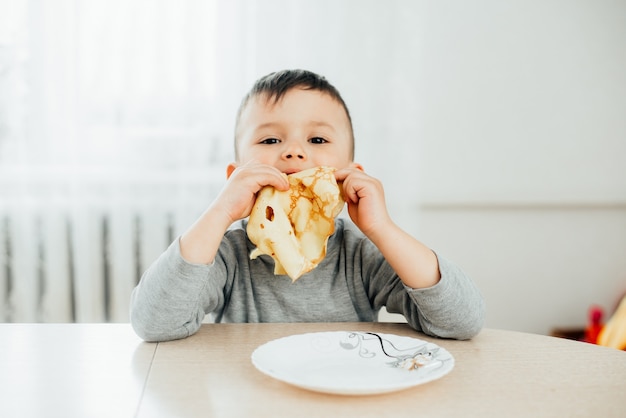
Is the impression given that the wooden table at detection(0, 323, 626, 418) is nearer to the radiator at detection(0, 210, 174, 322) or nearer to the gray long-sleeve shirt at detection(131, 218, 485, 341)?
the gray long-sleeve shirt at detection(131, 218, 485, 341)

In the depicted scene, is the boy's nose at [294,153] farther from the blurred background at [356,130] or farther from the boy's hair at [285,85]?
the blurred background at [356,130]

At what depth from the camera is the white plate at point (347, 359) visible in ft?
2.53

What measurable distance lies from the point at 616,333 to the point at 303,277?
5.05ft

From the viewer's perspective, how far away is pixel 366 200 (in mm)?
1049

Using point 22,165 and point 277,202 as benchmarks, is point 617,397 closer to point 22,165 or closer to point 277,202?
point 277,202

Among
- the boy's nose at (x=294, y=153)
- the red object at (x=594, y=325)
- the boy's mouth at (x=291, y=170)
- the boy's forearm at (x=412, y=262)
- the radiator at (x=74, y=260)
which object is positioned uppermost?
the boy's nose at (x=294, y=153)

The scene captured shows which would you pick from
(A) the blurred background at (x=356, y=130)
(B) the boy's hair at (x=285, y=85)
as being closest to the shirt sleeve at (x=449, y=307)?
(B) the boy's hair at (x=285, y=85)

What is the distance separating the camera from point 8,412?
2.19 ft

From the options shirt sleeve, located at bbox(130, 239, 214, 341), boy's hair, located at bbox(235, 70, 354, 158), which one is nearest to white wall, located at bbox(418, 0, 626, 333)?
boy's hair, located at bbox(235, 70, 354, 158)

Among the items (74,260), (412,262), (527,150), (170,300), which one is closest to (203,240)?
(170,300)

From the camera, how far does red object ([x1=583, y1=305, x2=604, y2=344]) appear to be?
2.40 metres

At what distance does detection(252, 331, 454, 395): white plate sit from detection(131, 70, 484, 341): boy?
0.14 meters

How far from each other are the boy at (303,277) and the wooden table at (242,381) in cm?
6

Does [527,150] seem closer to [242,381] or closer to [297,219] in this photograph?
[297,219]
